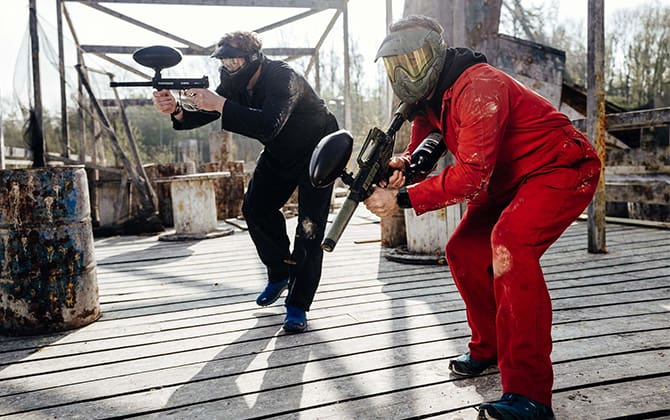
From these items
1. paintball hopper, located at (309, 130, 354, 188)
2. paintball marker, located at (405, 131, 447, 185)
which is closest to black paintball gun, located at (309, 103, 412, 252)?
paintball hopper, located at (309, 130, 354, 188)

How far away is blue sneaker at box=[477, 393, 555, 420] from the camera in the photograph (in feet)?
6.01

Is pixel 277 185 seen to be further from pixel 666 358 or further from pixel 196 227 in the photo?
pixel 196 227

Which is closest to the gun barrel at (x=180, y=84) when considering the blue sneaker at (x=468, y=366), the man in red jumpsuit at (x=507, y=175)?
the man in red jumpsuit at (x=507, y=175)

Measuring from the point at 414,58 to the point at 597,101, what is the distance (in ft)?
12.4

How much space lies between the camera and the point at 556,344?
2.80 metres

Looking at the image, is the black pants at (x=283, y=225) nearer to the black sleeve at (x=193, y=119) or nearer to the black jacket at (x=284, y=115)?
the black jacket at (x=284, y=115)

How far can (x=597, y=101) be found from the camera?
5.13 metres

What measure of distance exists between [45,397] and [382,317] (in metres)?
1.93

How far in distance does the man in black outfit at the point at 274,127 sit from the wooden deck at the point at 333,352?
42 cm

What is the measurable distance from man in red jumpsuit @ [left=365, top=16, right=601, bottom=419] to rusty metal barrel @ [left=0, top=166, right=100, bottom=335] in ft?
7.81

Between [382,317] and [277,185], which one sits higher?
[277,185]

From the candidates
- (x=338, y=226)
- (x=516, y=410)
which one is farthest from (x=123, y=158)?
(x=516, y=410)

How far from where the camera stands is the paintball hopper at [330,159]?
1.94 m

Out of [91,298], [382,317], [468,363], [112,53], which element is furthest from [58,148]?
[468,363]
